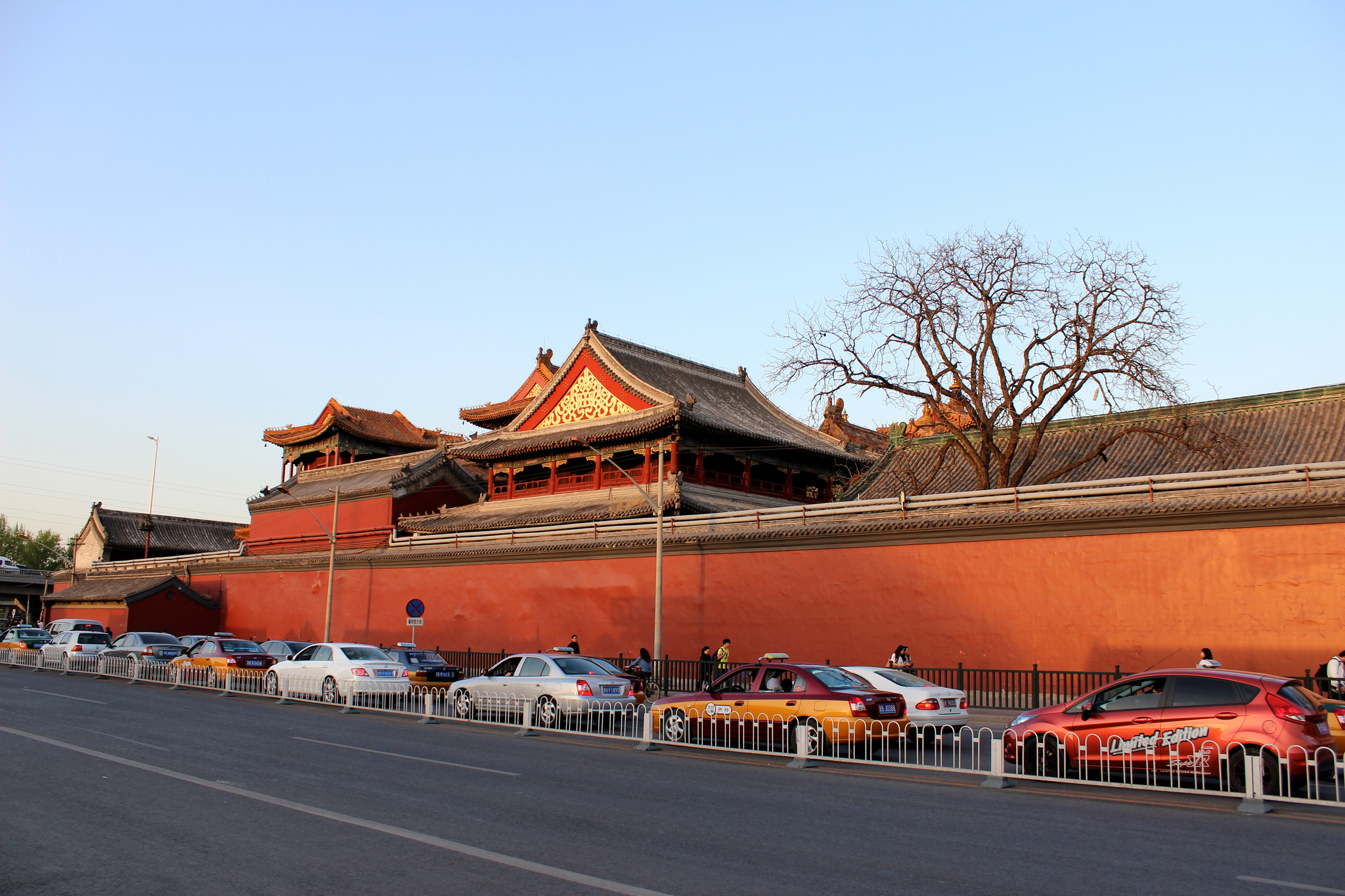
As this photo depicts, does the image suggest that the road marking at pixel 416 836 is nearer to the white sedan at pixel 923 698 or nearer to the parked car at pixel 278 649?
the white sedan at pixel 923 698

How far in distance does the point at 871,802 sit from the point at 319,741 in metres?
8.56

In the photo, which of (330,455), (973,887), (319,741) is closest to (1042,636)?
(319,741)

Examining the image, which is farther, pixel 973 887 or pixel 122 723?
pixel 122 723

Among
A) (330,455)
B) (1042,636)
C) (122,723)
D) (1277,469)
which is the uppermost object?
(330,455)

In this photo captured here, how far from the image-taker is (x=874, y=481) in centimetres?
3409

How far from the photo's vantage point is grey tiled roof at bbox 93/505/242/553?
212 feet

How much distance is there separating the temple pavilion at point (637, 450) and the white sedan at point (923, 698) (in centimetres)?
1682

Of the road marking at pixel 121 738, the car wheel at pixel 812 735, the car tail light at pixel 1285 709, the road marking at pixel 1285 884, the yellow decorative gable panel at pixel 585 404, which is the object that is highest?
the yellow decorative gable panel at pixel 585 404

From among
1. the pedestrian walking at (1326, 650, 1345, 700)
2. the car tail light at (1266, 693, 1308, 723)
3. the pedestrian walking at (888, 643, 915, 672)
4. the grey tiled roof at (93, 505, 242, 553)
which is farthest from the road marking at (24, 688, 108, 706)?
the grey tiled roof at (93, 505, 242, 553)

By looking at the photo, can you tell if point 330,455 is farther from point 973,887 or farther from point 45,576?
point 973,887

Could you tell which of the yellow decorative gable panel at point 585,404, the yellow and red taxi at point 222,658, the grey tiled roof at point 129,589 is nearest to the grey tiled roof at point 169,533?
the grey tiled roof at point 129,589

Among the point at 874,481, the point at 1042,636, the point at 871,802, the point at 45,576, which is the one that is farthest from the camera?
the point at 45,576

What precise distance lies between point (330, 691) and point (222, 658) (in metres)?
6.16

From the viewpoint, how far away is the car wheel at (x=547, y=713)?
58.9 ft
